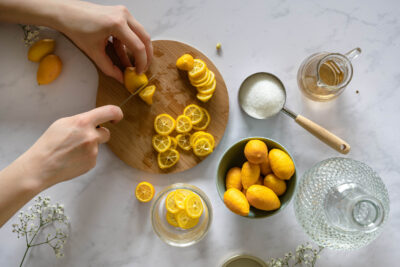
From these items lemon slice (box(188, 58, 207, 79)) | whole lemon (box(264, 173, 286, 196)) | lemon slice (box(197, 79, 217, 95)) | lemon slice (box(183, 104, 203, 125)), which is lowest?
whole lemon (box(264, 173, 286, 196))

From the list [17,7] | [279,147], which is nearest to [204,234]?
[279,147]

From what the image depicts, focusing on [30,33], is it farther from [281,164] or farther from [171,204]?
[281,164]

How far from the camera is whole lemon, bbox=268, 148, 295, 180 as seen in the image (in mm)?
1201

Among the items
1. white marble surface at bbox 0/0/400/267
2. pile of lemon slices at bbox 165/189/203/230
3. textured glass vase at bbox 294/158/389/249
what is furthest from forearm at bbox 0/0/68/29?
textured glass vase at bbox 294/158/389/249

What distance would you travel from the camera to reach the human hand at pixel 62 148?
3.78ft

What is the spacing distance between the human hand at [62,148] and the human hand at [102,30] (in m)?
0.23

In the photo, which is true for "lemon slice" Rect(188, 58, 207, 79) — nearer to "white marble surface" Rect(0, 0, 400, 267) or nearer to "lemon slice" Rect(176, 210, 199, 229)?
"white marble surface" Rect(0, 0, 400, 267)

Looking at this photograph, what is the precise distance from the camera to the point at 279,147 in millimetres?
1276

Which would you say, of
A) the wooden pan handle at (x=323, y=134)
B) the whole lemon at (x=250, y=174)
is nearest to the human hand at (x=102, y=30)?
the whole lemon at (x=250, y=174)

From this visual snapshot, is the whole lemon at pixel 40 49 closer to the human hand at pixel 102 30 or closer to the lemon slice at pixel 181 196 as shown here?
the human hand at pixel 102 30

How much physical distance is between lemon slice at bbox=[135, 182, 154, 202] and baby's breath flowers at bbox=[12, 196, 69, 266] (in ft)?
1.09

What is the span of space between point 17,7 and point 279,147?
114cm

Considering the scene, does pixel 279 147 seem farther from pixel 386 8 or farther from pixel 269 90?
pixel 386 8

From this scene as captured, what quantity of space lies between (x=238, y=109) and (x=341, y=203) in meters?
0.55
